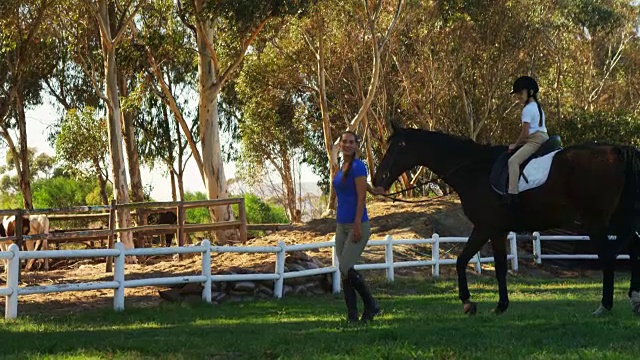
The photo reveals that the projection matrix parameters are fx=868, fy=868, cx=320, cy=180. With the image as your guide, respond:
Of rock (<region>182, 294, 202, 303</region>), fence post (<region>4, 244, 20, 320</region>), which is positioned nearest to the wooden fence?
rock (<region>182, 294, 202, 303</region>)

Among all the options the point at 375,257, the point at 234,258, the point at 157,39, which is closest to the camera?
the point at 234,258

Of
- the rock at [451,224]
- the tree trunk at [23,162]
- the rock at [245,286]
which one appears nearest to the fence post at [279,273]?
the rock at [245,286]

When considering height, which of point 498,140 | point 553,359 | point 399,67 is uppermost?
point 399,67

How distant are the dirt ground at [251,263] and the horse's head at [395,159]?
4873 mm

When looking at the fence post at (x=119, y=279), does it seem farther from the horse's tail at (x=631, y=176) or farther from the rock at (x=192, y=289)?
the horse's tail at (x=631, y=176)

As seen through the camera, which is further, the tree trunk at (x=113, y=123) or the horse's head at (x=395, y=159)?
the tree trunk at (x=113, y=123)

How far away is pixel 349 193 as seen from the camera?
9453mm

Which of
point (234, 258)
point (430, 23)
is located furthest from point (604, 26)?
point (234, 258)

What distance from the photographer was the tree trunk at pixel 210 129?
27.7 metres

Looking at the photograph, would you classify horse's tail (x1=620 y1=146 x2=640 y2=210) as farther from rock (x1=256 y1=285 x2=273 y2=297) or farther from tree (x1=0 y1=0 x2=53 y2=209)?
tree (x1=0 y1=0 x2=53 y2=209)

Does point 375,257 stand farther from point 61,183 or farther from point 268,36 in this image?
point 61,183

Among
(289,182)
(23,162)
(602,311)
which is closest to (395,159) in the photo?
(602,311)

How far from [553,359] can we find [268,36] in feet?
103

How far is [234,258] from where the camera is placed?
19750 millimetres
